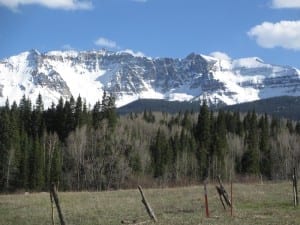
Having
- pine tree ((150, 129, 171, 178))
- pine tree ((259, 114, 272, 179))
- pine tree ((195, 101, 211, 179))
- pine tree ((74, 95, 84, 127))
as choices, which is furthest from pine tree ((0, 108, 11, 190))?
A: pine tree ((259, 114, 272, 179))

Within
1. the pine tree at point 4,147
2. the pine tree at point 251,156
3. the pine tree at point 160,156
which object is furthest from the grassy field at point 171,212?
the pine tree at point 251,156

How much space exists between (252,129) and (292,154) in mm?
13870

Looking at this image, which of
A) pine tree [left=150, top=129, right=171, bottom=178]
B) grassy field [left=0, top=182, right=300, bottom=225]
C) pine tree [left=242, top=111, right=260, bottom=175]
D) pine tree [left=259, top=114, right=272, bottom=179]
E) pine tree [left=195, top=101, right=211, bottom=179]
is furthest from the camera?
pine tree [left=259, top=114, right=272, bottom=179]

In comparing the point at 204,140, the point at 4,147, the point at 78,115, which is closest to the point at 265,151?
the point at 204,140

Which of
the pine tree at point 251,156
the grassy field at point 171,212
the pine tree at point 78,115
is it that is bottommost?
the grassy field at point 171,212

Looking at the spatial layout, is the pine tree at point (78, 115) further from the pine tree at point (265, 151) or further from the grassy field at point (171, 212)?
the grassy field at point (171, 212)

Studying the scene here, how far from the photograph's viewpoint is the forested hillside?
405 feet

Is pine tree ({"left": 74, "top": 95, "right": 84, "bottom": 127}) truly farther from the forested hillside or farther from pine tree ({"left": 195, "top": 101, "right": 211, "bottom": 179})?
pine tree ({"left": 195, "top": 101, "right": 211, "bottom": 179})

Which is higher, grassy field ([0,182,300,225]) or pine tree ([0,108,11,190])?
pine tree ([0,108,11,190])

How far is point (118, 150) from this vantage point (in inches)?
5098

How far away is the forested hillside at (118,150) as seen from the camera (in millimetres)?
123375

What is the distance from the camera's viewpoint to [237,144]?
163 meters

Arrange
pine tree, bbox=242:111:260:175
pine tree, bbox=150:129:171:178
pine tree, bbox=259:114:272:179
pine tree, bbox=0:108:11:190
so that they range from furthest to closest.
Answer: pine tree, bbox=259:114:272:179 < pine tree, bbox=242:111:260:175 < pine tree, bbox=150:129:171:178 < pine tree, bbox=0:108:11:190

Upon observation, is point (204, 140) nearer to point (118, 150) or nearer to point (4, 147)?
point (118, 150)
